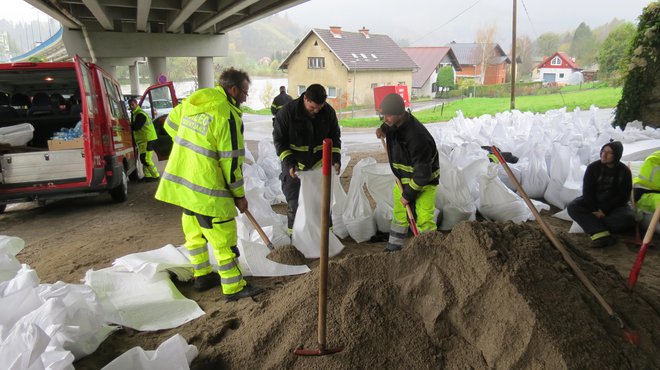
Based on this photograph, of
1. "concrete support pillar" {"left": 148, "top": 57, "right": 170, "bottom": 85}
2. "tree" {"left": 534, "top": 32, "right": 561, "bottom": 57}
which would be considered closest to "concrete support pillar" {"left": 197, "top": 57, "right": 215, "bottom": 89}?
"concrete support pillar" {"left": 148, "top": 57, "right": 170, "bottom": 85}

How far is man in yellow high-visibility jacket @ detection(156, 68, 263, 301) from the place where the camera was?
111 inches

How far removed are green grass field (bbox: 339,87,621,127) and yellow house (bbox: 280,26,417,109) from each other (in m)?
1.24

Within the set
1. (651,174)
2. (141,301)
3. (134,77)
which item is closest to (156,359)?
(141,301)

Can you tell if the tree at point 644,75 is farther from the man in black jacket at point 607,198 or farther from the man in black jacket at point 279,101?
the man in black jacket at point 279,101

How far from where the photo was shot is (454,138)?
6.75 metres

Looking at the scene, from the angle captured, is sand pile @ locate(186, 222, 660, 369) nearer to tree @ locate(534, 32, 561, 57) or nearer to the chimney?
the chimney

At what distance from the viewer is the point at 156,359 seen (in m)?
1.97

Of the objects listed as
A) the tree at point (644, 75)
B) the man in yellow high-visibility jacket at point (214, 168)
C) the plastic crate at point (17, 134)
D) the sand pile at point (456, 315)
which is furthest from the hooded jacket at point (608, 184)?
the plastic crate at point (17, 134)

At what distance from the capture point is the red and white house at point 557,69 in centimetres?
1756

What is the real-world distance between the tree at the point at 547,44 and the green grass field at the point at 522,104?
242 inches

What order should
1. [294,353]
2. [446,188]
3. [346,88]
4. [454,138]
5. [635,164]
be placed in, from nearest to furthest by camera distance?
[294,353]
[446,188]
[635,164]
[454,138]
[346,88]

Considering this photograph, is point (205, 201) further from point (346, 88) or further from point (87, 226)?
point (346, 88)

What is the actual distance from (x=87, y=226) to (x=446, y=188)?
408 centimetres

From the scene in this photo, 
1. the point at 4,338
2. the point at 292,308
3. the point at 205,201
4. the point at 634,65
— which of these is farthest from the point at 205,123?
the point at 634,65
